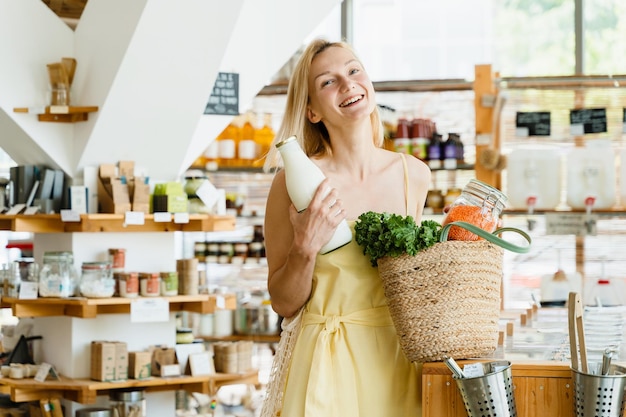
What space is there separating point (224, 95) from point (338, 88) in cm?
278

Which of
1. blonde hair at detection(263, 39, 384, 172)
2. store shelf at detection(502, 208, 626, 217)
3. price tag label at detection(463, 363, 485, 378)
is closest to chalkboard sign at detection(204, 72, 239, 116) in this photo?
store shelf at detection(502, 208, 626, 217)

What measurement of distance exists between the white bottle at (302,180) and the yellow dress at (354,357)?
1.5 inches

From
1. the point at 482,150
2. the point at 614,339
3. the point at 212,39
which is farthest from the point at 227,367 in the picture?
the point at 614,339

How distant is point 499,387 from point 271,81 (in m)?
5.16

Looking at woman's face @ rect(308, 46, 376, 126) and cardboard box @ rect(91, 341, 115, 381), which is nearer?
woman's face @ rect(308, 46, 376, 126)

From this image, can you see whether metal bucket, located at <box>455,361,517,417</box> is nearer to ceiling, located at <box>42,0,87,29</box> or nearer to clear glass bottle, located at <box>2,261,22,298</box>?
clear glass bottle, located at <box>2,261,22,298</box>

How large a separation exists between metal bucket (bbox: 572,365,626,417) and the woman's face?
2.64 ft

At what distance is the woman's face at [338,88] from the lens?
2299mm

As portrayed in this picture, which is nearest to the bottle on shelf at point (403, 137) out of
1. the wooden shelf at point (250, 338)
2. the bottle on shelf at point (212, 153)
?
the bottle on shelf at point (212, 153)

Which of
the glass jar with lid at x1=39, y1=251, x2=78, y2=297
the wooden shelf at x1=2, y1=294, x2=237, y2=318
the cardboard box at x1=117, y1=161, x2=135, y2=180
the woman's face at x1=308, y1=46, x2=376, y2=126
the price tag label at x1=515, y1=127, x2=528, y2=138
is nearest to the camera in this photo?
the woman's face at x1=308, y1=46, x2=376, y2=126

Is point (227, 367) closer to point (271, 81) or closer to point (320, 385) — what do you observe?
point (271, 81)

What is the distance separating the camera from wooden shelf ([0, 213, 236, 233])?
469 centimetres

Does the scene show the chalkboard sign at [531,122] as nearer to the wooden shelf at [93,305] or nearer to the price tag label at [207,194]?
the price tag label at [207,194]

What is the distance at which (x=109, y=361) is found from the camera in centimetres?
472
